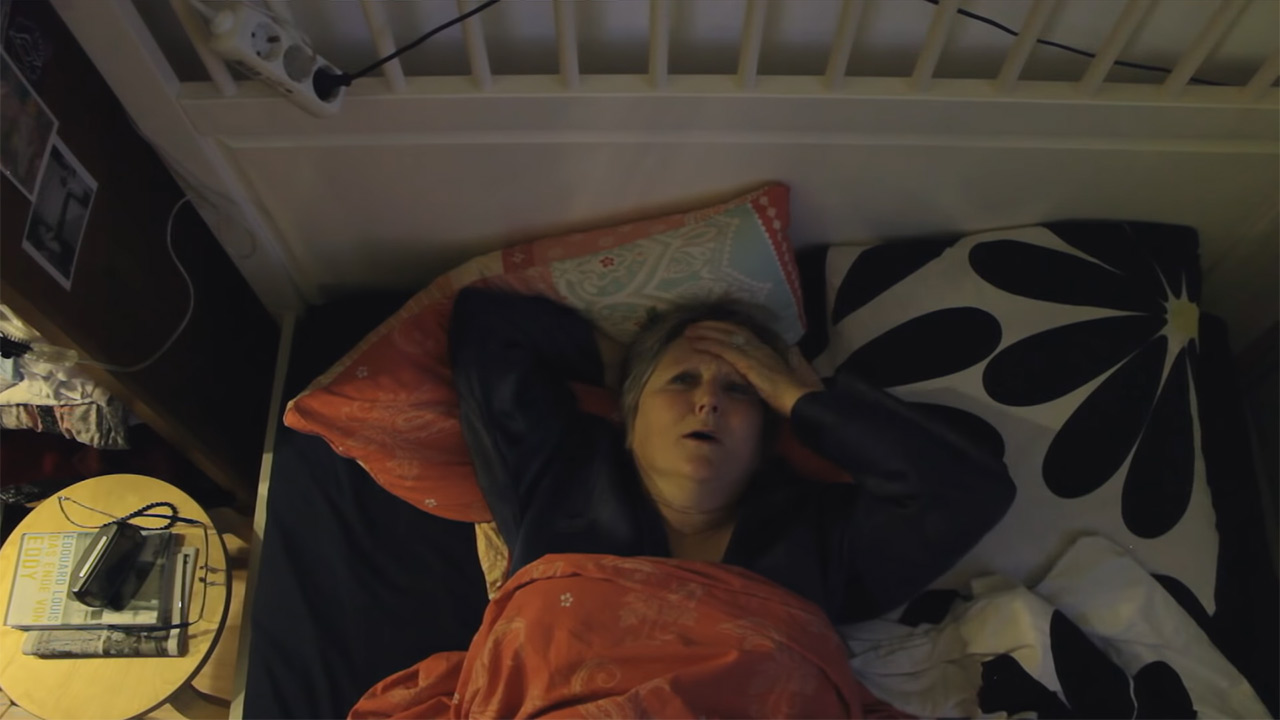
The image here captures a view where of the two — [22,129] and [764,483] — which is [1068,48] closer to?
[764,483]

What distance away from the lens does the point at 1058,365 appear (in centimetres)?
124

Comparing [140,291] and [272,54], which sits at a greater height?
[272,54]

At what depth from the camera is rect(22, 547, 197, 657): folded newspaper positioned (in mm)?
1245

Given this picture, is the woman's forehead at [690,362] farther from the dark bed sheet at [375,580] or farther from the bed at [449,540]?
the dark bed sheet at [375,580]

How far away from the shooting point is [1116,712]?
1098mm

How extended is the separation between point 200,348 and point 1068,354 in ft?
4.30

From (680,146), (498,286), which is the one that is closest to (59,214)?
(498,286)

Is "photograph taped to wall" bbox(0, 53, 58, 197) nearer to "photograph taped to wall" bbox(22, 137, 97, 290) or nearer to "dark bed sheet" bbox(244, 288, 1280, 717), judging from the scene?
"photograph taped to wall" bbox(22, 137, 97, 290)

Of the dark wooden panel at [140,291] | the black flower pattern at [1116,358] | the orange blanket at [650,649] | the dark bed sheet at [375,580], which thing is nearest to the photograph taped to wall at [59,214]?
the dark wooden panel at [140,291]

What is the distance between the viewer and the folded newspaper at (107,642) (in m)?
1.25

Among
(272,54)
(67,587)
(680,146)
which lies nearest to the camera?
(272,54)

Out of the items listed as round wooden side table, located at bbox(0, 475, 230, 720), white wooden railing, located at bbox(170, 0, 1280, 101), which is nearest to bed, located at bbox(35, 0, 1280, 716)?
white wooden railing, located at bbox(170, 0, 1280, 101)

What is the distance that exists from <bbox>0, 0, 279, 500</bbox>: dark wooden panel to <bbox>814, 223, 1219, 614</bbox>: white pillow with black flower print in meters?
0.98

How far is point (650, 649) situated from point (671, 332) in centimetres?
43
